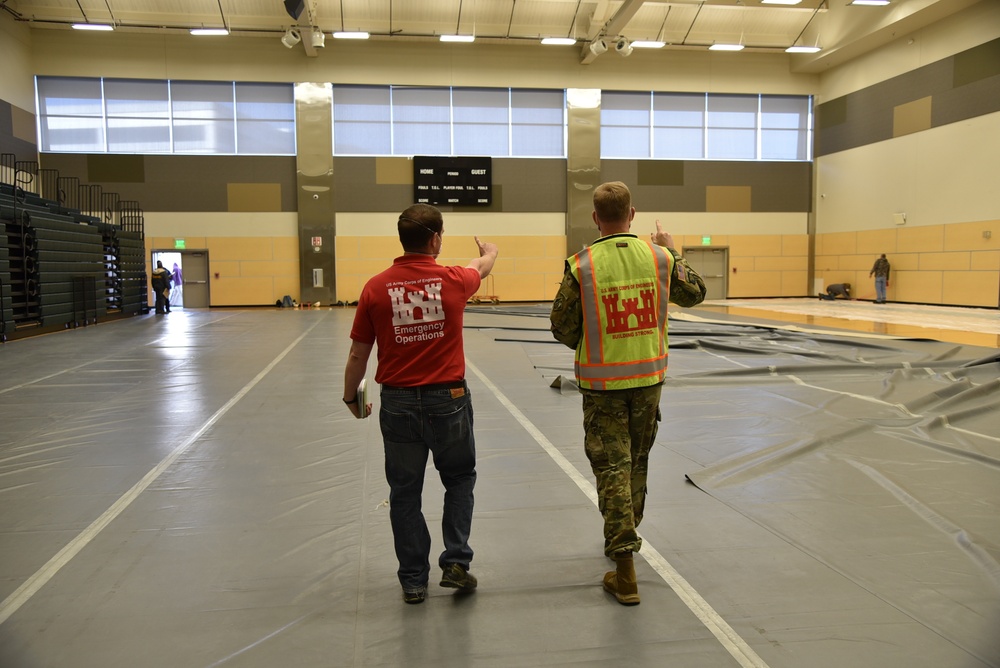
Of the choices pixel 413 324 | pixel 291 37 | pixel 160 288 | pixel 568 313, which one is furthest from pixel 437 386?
pixel 291 37

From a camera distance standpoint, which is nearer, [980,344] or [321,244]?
[980,344]

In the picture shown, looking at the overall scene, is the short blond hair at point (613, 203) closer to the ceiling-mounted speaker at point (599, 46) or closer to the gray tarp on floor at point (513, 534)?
the gray tarp on floor at point (513, 534)

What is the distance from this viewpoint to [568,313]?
3.14 metres

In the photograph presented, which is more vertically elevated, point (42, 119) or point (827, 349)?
point (42, 119)

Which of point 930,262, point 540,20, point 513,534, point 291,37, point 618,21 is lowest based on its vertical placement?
point 513,534

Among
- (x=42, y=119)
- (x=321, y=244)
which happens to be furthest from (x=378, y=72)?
(x=42, y=119)

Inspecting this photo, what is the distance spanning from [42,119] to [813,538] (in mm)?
28703

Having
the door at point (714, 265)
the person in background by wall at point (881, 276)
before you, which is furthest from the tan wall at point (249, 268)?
the person in background by wall at point (881, 276)

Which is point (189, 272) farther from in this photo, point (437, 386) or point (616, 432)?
point (616, 432)

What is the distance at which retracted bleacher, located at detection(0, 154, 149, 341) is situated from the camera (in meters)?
15.2

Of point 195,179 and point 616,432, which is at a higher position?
point 195,179

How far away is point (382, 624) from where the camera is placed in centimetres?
280

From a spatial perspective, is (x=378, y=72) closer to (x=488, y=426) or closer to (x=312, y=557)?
(x=488, y=426)

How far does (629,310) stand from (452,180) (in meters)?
24.2
